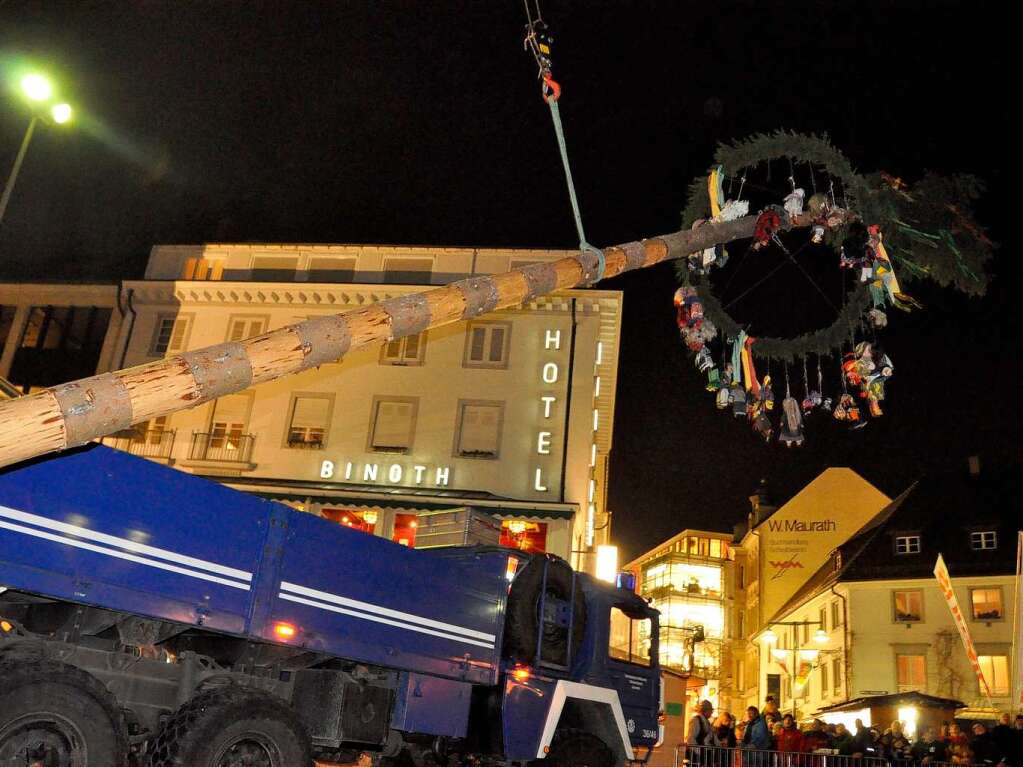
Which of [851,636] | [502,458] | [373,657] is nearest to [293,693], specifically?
[373,657]

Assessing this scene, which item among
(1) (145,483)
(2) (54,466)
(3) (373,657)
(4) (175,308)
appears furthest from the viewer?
(4) (175,308)

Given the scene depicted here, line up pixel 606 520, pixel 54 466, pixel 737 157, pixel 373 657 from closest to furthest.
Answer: pixel 54 466 < pixel 373 657 < pixel 737 157 < pixel 606 520

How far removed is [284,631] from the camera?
26.1 feet

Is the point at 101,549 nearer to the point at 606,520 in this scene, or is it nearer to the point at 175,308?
the point at 175,308

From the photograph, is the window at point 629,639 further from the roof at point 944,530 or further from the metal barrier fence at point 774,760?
the roof at point 944,530

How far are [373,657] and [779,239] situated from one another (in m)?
8.09

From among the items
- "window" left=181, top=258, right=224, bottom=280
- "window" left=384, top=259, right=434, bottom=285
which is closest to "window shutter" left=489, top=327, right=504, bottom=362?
"window" left=384, top=259, right=434, bottom=285

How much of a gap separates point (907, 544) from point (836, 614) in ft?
17.8

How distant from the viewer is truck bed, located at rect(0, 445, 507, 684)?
6500 mm

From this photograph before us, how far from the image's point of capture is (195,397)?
695 centimetres

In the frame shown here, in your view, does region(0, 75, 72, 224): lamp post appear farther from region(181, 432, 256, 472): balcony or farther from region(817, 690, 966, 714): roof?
region(817, 690, 966, 714): roof

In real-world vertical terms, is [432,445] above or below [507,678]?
above

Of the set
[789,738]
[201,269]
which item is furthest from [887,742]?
[201,269]

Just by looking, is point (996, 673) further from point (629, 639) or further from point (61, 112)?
point (61, 112)
